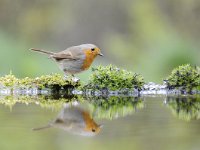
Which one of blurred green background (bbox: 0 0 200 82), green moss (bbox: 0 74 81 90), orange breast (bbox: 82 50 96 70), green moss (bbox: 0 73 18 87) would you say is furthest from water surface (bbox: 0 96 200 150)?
blurred green background (bbox: 0 0 200 82)

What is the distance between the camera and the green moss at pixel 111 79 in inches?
237

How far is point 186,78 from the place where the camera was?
20.0 feet

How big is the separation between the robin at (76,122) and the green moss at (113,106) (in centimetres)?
13

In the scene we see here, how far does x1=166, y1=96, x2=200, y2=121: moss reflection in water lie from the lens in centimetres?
468

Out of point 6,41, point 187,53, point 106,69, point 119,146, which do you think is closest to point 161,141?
point 119,146

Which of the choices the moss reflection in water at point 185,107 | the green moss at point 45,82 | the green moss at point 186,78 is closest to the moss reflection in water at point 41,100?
the green moss at point 45,82

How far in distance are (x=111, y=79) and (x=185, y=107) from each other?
111 cm

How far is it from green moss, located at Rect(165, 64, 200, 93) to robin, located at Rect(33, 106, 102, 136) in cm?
143

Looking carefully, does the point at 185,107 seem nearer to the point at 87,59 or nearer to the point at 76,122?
the point at 76,122

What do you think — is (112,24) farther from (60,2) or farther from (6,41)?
(6,41)

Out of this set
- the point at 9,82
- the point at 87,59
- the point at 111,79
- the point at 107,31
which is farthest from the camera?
the point at 107,31

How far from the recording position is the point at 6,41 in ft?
40.9

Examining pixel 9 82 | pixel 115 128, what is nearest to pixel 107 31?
pixel 9 82

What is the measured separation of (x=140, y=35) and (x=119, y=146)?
387 inches
